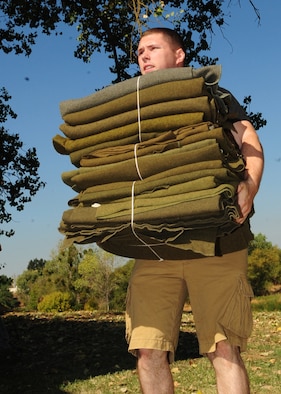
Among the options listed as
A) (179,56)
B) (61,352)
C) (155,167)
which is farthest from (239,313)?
(61,352)

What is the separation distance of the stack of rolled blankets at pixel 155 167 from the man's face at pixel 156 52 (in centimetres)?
32

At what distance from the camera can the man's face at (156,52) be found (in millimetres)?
3709

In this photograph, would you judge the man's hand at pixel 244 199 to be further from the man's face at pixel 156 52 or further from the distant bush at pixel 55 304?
the distant bush at pixel 55 304

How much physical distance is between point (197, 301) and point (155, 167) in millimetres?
881

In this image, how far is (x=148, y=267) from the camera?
11.9ft

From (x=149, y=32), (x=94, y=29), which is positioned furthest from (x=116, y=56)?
(x=149, y=32)

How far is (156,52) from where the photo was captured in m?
3.71

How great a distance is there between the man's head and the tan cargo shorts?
4.22 feet

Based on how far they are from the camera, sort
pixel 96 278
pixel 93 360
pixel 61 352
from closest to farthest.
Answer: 1. pixel 93 360
2. pixel 61 352
3. pixel 96 278

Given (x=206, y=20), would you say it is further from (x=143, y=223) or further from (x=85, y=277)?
(x=85, y=277)

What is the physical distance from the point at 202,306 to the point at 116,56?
1191 centimetres

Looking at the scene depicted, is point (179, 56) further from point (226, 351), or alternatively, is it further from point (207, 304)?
point (226, 351)

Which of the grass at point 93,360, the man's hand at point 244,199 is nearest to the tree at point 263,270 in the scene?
the grass at point 93,360

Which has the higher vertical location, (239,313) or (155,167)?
(155,167)
